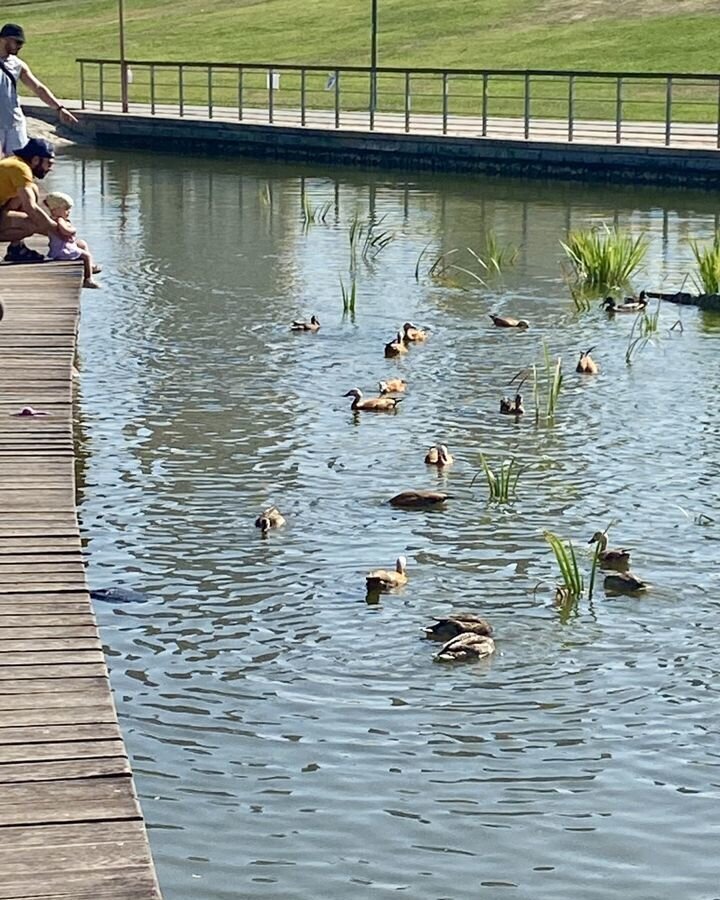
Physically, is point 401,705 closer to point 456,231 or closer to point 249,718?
point 249,718

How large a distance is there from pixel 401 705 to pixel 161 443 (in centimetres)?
609

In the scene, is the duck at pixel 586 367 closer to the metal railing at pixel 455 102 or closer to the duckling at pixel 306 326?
the duckling at pixel 306 326

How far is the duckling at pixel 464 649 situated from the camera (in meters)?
10.2

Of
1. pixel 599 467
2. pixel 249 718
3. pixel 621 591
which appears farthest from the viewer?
pixel 599 467

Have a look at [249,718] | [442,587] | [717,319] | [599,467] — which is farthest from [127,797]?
[717,319]

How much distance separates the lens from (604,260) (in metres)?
22.9

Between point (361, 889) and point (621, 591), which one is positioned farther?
point (621, 591)

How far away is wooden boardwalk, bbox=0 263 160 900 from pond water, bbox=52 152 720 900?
721 mm

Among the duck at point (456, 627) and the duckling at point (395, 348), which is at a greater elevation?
the duckling at point (395, 348)

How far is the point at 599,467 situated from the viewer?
14.5 metres

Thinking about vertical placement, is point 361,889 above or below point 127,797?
below

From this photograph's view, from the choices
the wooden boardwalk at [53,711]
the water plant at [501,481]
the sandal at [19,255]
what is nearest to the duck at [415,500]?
the water plant at [501,481]

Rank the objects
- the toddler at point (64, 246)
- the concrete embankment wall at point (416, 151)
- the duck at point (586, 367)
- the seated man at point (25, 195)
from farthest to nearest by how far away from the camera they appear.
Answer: the concrete embankment wall at point (416, 151) < the toddler at point (64, 246) < the duck at point (586, 367) < the seated man at point (25, 195)

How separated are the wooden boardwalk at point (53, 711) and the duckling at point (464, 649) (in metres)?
1.95
